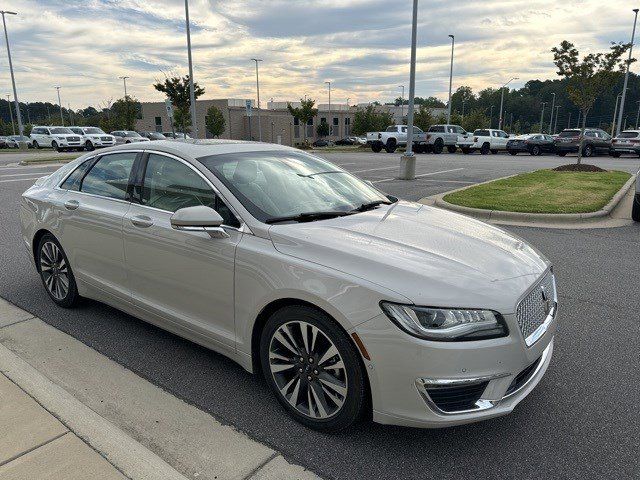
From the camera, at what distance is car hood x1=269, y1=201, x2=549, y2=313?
2.39 m

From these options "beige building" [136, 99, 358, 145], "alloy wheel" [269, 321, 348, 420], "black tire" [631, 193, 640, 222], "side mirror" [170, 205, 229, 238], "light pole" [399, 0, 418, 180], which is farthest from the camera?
"beige building" [136, 99, 358, 145]

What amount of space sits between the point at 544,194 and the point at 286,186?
9413 mm

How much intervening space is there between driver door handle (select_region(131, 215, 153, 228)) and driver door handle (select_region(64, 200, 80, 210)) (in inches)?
36.0

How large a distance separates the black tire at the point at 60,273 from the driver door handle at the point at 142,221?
3.92ft

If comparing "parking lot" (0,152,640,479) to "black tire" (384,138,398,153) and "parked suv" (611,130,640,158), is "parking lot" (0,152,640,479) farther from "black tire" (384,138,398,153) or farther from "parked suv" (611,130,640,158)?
"black tire" (384,138,398,153)

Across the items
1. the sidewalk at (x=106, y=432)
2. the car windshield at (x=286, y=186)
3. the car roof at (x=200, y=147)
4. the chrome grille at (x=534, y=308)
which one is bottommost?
the sidewalk at (x=106, y=432)

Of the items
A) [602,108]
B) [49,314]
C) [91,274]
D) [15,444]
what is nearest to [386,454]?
[15,444]

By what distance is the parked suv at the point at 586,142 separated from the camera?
97.2 feet

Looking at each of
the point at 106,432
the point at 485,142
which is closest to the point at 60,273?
the point at 106,432

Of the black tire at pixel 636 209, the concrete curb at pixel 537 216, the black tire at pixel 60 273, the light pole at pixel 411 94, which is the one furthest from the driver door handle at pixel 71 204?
the light pole at pixel 411 94

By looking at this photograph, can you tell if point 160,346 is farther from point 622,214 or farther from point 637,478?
point 622,214

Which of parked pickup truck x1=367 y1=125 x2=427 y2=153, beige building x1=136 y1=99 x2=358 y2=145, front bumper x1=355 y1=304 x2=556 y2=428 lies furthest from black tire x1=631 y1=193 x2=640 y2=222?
beige building x1=136 y1=99 x2=358 y2=145

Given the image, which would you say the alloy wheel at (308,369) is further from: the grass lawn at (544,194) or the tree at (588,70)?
the tree at (588,70)

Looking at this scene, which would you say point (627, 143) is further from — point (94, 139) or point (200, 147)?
point (94, 139)
